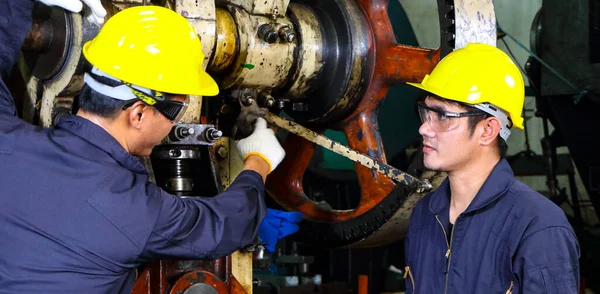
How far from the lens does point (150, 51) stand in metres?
1.76

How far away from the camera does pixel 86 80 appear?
1772mm

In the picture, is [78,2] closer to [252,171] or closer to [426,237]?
[252,171]

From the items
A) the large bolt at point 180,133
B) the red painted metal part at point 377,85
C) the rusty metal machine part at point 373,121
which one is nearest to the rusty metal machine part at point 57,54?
the large bolt at point 180,133

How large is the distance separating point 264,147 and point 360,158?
1.47 feet

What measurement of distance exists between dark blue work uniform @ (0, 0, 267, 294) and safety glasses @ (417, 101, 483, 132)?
703 millimetres

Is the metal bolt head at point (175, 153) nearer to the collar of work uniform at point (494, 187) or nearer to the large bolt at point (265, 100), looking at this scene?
the large bolt at point (265, 100)

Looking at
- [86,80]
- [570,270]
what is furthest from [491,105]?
[86,80]

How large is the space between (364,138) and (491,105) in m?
0.92

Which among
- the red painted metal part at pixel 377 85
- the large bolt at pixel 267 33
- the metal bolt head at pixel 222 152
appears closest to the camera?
the large bolt at pixel 267 33

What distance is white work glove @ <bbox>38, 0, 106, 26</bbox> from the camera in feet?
6.27

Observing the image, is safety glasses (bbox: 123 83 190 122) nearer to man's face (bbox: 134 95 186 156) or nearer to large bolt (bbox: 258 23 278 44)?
man's face (bbox: 134 95 186 156)

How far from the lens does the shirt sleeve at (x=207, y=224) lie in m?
1.67

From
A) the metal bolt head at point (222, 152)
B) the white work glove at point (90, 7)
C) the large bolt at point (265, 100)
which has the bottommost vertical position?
the metal bolt head at point (222, 152)

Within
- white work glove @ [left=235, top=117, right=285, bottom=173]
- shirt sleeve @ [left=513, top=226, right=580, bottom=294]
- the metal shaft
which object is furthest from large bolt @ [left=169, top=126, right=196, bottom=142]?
shirt sleeve @ [left=513, top=226, right=580, bottom=294]
